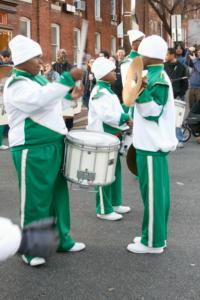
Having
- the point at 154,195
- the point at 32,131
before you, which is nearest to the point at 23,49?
the point at 32,131

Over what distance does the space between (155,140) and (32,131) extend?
1.07m

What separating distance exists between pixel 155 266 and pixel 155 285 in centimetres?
40

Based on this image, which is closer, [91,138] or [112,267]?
[112,267]

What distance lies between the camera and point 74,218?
5988mm

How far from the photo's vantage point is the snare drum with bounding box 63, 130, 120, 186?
455 centimetres

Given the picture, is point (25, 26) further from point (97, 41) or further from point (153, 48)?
point (153, 48)

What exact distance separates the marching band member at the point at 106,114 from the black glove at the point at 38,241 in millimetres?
3206

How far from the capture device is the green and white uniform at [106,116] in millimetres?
5594

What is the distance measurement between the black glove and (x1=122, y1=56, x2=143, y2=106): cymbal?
2.01m

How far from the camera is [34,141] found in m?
4.44

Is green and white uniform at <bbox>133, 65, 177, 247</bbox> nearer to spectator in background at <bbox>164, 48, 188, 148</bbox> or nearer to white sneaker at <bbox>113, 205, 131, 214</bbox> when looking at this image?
white sneaker at <bbox>113, 205, 131, 214</bbox>

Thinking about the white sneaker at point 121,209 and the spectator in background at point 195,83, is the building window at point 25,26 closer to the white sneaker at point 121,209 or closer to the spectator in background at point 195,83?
the spectator in background at point 195,83

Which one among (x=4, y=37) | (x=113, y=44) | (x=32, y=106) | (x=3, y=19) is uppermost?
(x=113, y=44)

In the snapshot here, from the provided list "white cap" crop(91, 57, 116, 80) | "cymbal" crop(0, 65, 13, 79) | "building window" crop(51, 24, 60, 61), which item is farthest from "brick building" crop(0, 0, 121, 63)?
"white cap" crop(91, 57, 116, 80)
